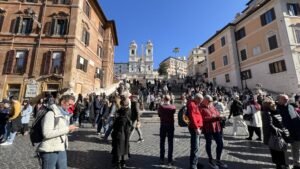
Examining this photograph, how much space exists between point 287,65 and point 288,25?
4.71 meters

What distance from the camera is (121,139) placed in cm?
478

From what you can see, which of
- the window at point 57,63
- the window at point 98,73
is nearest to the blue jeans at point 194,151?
the window at point 57,63

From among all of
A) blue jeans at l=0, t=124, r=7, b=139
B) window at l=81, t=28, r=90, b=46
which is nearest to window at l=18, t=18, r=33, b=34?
window at l=81, t=28, r=90, b=46

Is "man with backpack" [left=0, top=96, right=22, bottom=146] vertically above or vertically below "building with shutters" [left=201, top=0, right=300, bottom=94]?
below

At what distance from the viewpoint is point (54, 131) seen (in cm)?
281

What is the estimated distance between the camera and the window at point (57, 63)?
18.3 metres

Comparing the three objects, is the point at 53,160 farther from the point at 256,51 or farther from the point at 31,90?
the point at 256,51

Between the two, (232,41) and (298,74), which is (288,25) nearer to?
(298,74)

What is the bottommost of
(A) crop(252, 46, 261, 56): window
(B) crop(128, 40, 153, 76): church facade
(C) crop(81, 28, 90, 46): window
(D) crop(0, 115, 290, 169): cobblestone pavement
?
(D) crop(0, 115, 290, 169): cobblestone pavement

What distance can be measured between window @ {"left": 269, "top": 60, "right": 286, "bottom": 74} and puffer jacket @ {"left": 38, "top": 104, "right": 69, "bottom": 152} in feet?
80.5

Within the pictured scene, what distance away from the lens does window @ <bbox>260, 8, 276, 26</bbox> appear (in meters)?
22.3

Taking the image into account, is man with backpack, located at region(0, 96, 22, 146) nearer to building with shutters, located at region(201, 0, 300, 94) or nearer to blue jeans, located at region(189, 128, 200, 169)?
blue jeans, located at region(189, 128, 200, 169)

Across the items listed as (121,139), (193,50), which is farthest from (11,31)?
(193,50)

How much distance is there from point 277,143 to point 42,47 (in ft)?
68.5
